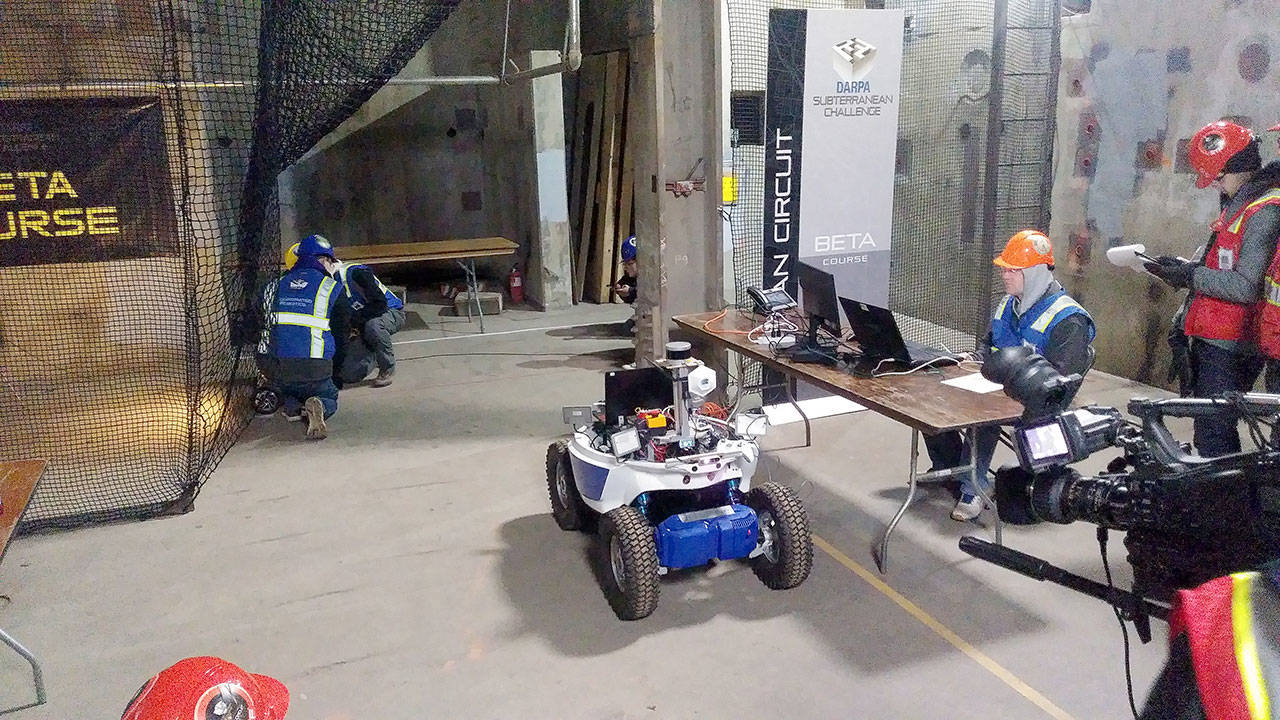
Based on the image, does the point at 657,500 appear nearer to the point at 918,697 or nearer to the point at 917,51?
the point at 918,697

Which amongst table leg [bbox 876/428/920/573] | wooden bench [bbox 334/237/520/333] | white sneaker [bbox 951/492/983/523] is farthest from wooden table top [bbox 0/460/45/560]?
wooden bench [bbox 334/237/520/333]

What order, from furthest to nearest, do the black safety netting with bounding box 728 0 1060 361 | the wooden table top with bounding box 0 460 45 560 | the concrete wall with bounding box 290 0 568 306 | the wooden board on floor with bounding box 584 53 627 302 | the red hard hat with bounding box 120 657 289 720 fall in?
the concrete wall with bounding box 290 0 568 306 < the wooden board on floor with bounding box 584 53 627 302 < the black safety netting with bounding box 728 0 1060 361 < the wooden table top with bounding box 0 460 45 560 < the red hard hat with bounding box 120 657 289 720

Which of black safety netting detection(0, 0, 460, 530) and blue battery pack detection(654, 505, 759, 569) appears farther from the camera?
black safety netting detection(0, 0, 460, 530)

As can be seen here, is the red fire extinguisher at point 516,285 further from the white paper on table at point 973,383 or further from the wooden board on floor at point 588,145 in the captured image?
the white paper on table at point 973,383

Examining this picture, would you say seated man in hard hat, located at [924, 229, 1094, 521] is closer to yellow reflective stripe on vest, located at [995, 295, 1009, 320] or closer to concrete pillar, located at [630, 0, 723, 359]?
yellow reflective stripe on vest, located at [995, 295, 1009, 320]

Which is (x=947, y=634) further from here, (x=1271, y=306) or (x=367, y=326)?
(x=367, y=326)

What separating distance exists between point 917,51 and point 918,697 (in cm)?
560

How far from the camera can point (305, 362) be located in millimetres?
5410

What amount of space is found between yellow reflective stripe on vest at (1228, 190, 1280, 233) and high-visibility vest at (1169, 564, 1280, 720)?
10.7ft

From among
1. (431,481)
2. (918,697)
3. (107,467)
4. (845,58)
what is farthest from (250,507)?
(845,58)

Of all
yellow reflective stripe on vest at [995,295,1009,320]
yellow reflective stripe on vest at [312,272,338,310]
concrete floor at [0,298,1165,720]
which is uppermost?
yellow reflective stripe on vest at [995,295,1009,320]

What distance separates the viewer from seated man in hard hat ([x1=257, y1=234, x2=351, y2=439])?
17.7ft

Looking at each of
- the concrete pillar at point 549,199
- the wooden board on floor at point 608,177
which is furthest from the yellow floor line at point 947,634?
the wooden board on floor at point 608,177

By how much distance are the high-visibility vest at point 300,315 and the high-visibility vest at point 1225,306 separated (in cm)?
460
